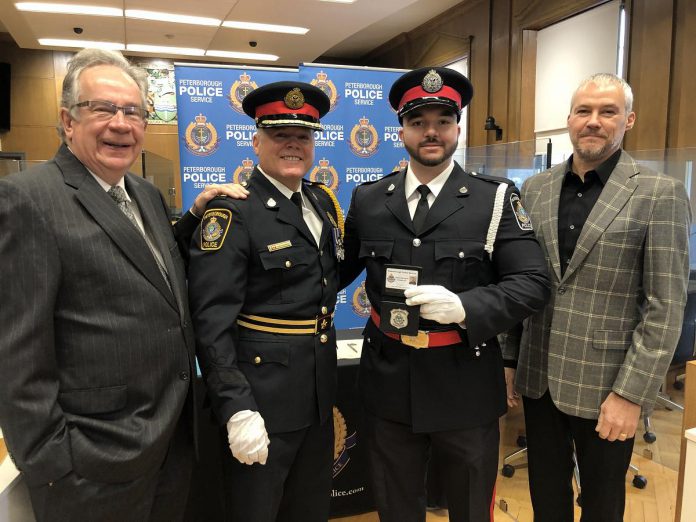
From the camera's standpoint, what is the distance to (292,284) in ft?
5.24

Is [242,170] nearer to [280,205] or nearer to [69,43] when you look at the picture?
[280,205]

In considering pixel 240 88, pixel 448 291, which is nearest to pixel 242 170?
pixel 240 88

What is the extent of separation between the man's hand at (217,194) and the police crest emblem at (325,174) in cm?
191

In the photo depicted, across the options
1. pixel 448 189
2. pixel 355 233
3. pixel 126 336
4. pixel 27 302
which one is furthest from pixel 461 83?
pixel 27 302

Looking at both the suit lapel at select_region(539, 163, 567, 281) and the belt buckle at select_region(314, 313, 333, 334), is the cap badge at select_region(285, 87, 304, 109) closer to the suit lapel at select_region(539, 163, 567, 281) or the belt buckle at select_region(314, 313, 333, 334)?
the belt buckle at select_region(314, 313, 333, 334)

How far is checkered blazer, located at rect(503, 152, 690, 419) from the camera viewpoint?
1584 millimetres

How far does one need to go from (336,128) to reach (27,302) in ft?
8.78

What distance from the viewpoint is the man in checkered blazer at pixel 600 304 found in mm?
1594

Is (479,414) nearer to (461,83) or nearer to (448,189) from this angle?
(448,189)

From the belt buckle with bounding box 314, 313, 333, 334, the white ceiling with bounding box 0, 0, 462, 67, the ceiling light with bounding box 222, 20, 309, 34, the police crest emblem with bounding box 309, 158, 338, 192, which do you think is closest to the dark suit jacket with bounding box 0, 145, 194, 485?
the belt buckle with bounding box 314, 313, 333, 334

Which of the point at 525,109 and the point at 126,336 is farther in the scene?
the point at 525,109

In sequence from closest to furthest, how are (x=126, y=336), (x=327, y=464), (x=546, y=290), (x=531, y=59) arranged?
(x=126, y=336)
(x=546, y=290)
(x=327, y=464)
(x=531, y=59)

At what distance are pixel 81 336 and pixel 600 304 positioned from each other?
1473mm

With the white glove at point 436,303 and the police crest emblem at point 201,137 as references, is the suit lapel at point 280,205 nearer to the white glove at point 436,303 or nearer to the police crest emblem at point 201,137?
the white glove at point 436,303
